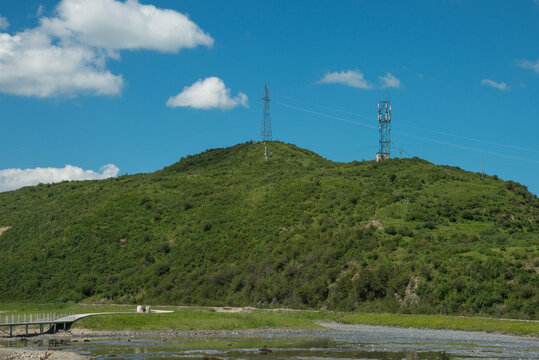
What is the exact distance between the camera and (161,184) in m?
130

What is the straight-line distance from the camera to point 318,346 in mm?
37906

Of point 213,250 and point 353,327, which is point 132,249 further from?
point 353,327

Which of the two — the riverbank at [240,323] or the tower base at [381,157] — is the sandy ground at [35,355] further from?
the tower base at [381,157]

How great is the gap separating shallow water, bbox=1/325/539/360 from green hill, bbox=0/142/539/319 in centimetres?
1384

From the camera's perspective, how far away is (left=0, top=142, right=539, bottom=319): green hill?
210 feet

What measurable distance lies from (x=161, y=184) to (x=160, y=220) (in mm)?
20059

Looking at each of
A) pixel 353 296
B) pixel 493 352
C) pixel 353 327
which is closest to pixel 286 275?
pixel 353 296

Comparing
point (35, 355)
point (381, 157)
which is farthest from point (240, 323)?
point (381, 157)

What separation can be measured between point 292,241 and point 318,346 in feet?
165

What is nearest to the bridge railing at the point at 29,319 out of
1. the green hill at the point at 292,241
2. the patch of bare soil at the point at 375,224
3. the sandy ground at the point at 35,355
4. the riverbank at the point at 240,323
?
the riverbank at the point at 240,323

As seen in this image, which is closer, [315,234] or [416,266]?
[416,266]

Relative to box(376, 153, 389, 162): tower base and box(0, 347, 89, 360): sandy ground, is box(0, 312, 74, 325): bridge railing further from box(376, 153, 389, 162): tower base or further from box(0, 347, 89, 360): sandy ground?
box(376, 153, 389, 162): tower base

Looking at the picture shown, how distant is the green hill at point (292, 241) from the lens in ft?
210

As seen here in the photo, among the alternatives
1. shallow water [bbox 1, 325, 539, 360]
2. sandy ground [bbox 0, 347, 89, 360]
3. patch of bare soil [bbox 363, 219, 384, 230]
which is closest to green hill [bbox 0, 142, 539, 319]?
patch of bare soil [bbox 363, 219, 384, 230]
